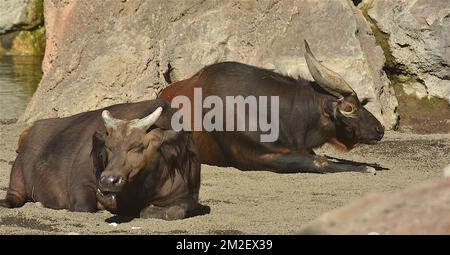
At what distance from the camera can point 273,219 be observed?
24.4 ft

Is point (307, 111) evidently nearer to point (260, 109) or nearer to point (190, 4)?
point (260, 109)

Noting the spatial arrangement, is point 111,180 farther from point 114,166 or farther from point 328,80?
point 328,80

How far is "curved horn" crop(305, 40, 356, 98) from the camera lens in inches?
392

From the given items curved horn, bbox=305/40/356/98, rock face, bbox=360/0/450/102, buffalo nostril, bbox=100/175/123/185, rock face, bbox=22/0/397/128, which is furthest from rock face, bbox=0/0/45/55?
buffalo nostril, bbox=100/175/123/185

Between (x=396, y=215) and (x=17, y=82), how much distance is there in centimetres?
1369

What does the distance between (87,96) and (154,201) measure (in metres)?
4.26

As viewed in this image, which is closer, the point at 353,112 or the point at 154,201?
the point at 154,201

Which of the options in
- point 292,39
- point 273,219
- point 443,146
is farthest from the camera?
point 292,39

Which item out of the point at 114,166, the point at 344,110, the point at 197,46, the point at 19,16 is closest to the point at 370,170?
the point at 344,110

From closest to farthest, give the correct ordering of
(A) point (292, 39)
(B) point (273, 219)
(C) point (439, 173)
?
(B) point (273, 219), (C) point (439, 173), (A) point (292, 39)

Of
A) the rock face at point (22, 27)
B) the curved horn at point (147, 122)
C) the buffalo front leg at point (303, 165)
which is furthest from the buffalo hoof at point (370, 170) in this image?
the rock face at point (22, 27)

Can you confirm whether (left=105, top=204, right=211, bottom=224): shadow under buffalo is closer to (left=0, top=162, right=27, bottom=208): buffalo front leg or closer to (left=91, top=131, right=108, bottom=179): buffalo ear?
(left=91, top=131, right=108, bottom=179): buffalo ear

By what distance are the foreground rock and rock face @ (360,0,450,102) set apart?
24.7 ft

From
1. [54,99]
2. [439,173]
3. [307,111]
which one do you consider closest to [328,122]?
[307,111]
